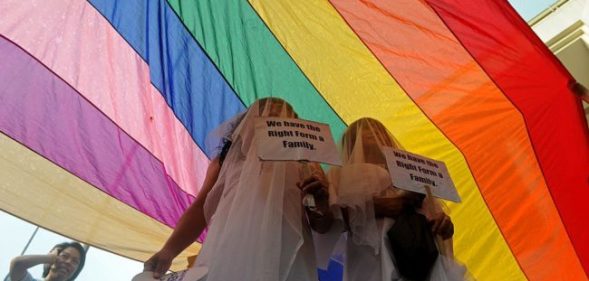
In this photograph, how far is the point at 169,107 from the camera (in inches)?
72.1

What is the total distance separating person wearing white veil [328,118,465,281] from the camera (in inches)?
41.3

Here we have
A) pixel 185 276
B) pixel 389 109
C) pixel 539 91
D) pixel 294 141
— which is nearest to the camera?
pixel 185 276

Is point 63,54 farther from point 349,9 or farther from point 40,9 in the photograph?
point 349,9

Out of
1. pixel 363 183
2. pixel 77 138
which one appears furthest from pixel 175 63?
pixel 363 183

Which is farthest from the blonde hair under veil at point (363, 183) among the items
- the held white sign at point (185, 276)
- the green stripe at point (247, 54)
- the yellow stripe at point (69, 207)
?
the yellow stripe at point (69, 207)

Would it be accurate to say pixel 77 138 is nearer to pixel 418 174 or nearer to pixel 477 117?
pixel 418 174

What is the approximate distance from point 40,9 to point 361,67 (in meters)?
1.09

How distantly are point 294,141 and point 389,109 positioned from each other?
0.88 metres

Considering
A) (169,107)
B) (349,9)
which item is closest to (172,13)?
(169,107)

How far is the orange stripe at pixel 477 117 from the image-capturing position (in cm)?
163

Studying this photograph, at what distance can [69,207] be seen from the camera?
180 cm

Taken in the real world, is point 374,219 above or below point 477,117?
below

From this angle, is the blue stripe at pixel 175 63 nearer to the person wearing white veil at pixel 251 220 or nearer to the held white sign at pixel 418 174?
the person wearing white veil at pixel 251 220

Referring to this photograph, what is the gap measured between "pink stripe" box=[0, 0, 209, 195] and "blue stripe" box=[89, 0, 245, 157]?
37 mm
